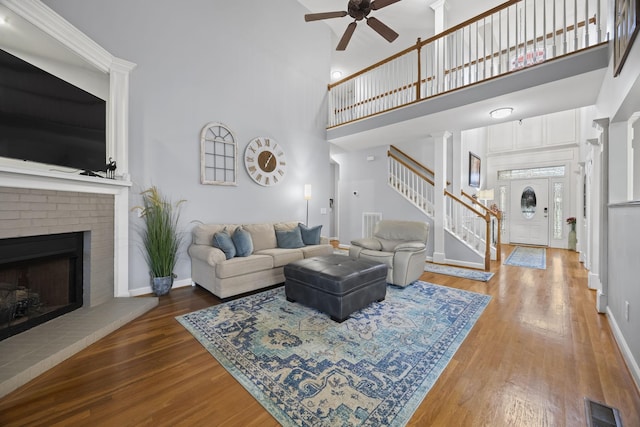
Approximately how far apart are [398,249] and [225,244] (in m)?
2.24

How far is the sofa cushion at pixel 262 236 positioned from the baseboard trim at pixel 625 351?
141 inches

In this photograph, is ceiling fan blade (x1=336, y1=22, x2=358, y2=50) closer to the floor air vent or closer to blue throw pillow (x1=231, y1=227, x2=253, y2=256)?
blue throw pillow (x1=231, y1=227, x2=253, y2=256)

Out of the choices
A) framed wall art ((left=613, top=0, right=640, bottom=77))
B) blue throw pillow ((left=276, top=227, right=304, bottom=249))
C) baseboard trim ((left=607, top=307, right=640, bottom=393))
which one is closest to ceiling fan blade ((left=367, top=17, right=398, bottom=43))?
framed wall art ((left=613, top=0, right=640, bottom=77))

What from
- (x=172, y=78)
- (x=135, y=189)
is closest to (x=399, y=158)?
(x=172, y=78)

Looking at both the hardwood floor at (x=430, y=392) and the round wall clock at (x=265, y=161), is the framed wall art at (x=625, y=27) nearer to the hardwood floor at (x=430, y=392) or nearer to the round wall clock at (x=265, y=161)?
the hardwood floor at (x=430, y=392)

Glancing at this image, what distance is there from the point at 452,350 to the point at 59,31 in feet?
13.9

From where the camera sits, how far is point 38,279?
86.4 inches

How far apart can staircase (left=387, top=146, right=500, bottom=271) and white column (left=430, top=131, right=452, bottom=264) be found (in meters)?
0.06

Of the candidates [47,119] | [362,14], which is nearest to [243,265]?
[47,119]

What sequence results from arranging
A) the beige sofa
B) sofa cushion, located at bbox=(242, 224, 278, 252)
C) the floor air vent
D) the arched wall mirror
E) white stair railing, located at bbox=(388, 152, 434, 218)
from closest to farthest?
the floor air vent
the beige sofa
sofa cushion, located at bbox=(242, 224, 278, 252)
white stair railing, located at bbox=(388, 152, 434, 218)
the arched wall mirror

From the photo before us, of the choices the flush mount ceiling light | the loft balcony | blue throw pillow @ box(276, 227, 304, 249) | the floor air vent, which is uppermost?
the loft balcony

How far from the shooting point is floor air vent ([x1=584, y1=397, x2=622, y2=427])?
1307mm

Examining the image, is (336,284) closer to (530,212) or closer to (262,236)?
(262,236)

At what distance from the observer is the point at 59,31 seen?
7.41ft
